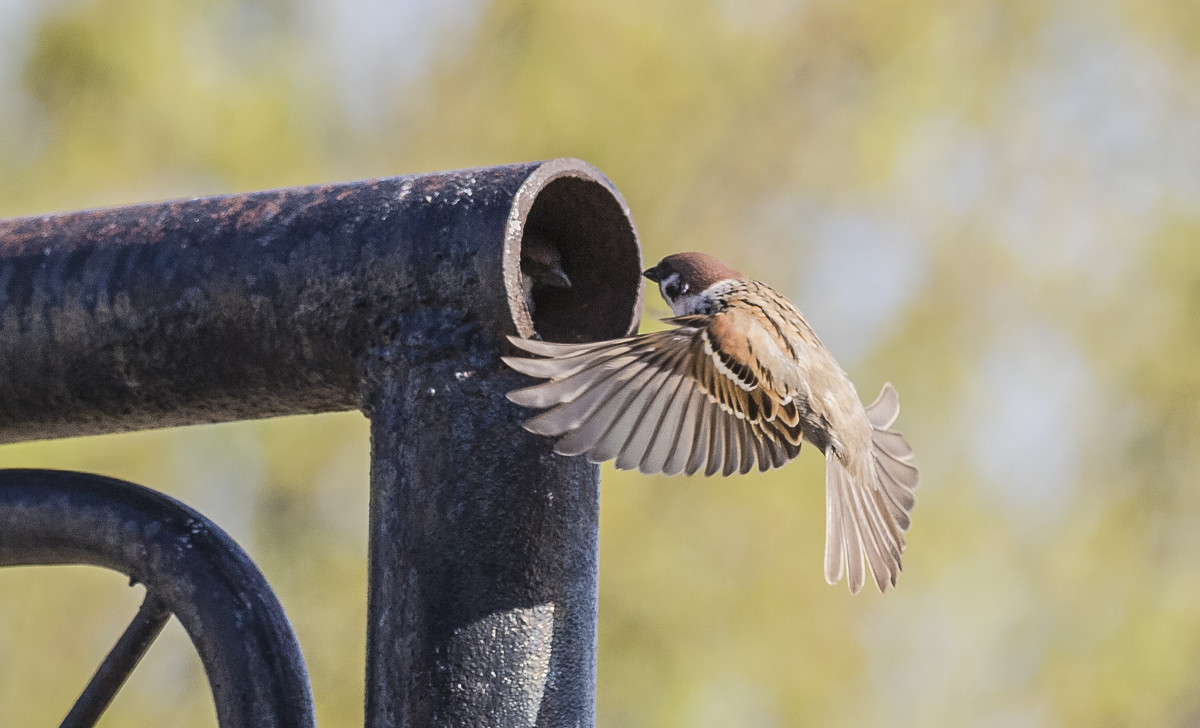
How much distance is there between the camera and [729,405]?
7.14 ft

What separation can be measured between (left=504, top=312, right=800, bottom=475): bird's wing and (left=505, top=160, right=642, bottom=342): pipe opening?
0.03 metres

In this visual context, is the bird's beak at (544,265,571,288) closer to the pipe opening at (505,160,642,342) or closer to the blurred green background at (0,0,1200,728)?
the pipe opening at (505,160,642,342)

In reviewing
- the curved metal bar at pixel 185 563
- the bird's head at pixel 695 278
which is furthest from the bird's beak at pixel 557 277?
the bird's head at pixel 695 278

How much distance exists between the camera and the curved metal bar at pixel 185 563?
125 cm

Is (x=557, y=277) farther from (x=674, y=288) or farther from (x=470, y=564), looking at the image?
(x=674, y=288)

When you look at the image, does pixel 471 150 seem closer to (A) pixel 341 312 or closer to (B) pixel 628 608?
(B) pixel 628 608

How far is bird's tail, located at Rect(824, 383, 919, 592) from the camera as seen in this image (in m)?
2.46

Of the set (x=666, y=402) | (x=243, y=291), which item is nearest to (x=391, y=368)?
(x=243, y=291)

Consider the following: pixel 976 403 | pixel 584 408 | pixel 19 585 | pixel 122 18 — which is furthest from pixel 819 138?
pixel 584 408

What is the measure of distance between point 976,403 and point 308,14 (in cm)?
509

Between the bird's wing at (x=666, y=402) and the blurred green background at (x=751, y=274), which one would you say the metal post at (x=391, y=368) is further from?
the blurred green background at (x=751, y=274)

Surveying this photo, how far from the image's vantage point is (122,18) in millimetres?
9094

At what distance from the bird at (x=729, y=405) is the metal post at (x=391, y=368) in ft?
0.24

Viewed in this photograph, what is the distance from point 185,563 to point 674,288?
4.61 ft
